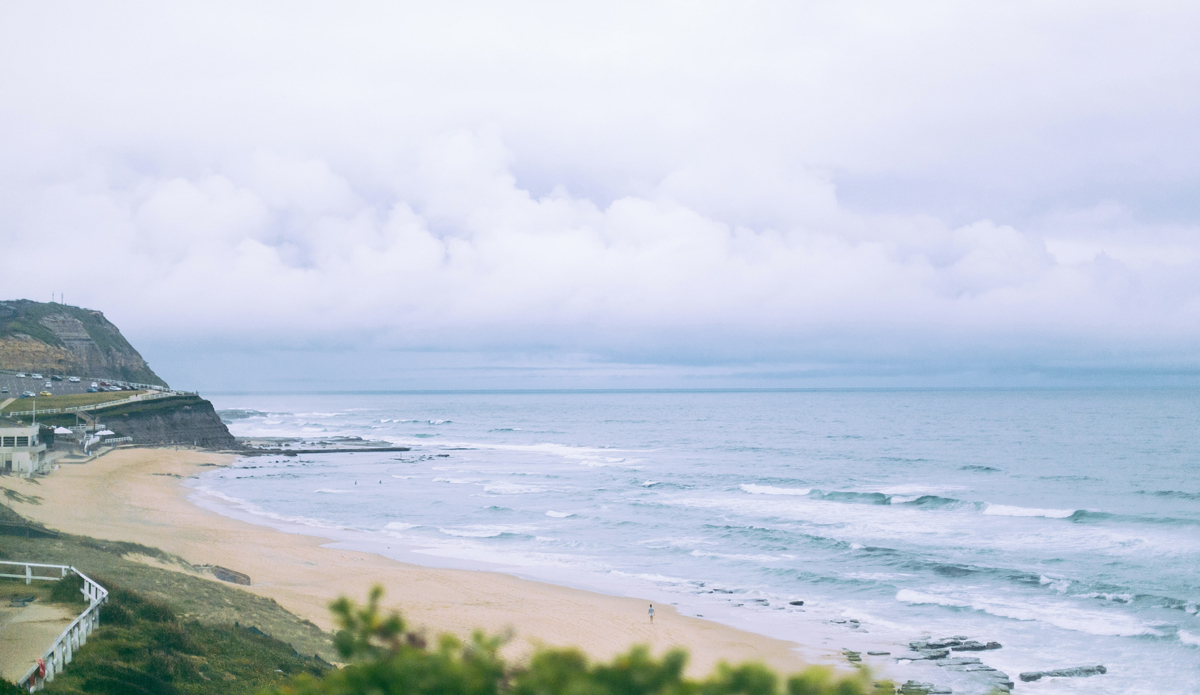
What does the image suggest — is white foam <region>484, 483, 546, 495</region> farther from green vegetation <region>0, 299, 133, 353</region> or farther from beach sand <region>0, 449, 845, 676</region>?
green vegetation <region>0, 299, 133, 353</region>

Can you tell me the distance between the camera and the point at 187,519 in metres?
40.0

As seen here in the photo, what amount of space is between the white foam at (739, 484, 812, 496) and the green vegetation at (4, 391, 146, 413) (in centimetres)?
5748

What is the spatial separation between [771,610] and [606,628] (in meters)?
5.96

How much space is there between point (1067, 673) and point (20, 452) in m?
50.5

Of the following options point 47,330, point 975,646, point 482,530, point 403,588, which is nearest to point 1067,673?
point 975,646

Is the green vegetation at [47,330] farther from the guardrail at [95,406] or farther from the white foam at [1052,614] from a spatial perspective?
the white foam at [1052,614]

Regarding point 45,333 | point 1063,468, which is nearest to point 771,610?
point 1063,468

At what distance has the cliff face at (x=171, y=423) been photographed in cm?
7075

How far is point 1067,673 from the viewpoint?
20297 mm

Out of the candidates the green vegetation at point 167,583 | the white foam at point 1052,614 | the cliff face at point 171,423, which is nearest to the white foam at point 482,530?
the green vegetation at point 167,583

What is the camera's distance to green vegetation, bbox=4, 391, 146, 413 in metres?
67.7

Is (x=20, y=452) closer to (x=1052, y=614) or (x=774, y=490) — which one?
(x=774, y=490)

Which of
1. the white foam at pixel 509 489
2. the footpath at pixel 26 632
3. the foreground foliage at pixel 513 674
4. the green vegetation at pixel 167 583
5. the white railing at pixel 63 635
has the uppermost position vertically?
the foreground foliage at pixel 513 674

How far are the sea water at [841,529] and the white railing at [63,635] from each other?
57.7 ft
